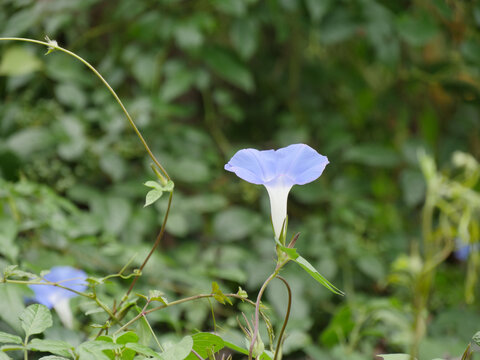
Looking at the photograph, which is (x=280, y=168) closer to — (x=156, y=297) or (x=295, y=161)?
(x=295, y=161)

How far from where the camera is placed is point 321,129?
5.72 feet

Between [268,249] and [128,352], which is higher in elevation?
[128,352]

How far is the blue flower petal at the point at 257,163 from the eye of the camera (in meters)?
0.54

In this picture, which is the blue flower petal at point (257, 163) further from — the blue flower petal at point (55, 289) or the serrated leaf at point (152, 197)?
the blue flower petal at point (55, 289)

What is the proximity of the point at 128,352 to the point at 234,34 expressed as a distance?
3.88ft

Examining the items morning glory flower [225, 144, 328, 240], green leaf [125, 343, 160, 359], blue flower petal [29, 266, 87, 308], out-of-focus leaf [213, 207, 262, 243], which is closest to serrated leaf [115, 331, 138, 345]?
green leaf [125, 343, 160, 359]

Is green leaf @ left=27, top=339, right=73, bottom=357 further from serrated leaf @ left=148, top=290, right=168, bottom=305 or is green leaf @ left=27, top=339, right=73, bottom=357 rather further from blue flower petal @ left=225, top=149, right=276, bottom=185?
blue flower petal @ left=225, top=149, right=276, bottom=185

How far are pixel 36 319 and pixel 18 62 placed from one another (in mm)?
1169

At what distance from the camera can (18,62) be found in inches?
58.4

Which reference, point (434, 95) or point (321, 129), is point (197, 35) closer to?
point (321, 129)

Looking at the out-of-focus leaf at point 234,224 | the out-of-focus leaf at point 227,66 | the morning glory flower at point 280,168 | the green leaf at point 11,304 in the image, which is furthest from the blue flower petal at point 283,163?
the out-of-focus leaf at point 227,66

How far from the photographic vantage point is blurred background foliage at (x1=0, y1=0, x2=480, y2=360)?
122 cm

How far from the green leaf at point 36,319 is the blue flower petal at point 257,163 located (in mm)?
254

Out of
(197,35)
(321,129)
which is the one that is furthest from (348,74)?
(197,35)
